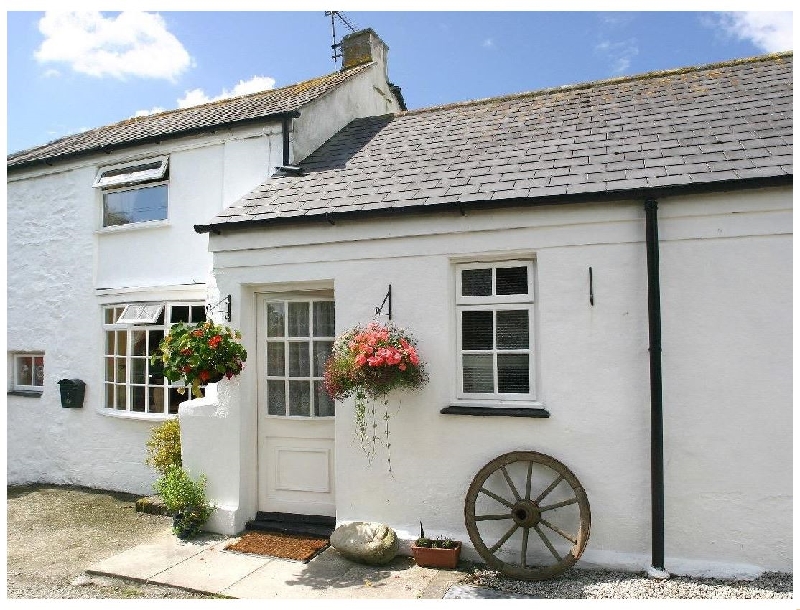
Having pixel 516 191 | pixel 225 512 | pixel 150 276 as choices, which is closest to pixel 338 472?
pixel 225 512

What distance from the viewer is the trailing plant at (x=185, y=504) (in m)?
6.93

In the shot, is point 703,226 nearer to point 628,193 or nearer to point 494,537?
point 628,193

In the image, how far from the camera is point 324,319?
280 inches

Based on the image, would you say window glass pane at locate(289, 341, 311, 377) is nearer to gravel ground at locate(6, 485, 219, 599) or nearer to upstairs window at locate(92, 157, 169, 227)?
gravel ground at locate(6, 485, 219, 599)

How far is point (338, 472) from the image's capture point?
6617mm

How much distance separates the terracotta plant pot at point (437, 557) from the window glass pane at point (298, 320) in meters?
2.76

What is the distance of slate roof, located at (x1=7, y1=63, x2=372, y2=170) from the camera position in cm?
908

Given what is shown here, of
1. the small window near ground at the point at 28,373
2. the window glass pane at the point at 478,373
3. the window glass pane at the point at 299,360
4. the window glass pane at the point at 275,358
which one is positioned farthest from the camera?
the small window near ground at the point at 28,373

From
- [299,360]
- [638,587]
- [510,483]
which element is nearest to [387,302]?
[299,360]

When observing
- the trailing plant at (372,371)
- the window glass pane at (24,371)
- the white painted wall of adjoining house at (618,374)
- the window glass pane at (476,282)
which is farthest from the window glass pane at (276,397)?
the window glass pane at (24,371)

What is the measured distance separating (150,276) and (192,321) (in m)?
1.11

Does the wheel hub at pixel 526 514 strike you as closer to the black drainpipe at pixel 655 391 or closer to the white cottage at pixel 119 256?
the black drainpipe at pixel 655 391

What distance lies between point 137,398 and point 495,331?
236 inches

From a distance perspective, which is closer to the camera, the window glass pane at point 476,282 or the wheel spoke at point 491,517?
the wheel spoke at point 491,517
